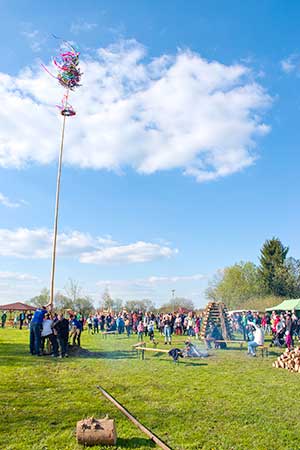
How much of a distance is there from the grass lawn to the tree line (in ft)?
146

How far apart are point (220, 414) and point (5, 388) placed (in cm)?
545

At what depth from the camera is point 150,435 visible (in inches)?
249

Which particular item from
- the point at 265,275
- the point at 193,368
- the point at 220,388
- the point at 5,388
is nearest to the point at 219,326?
the point at 193,368

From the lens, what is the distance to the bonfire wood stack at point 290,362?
13384mm

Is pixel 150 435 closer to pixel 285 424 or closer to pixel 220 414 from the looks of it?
pixel 220 414

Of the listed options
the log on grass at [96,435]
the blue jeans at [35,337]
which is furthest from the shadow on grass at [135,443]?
the blue jeans at [35,337]

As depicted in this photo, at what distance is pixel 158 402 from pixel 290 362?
279 inches

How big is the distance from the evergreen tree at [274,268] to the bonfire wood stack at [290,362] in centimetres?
4921

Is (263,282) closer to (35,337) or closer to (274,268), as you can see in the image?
(274,268)

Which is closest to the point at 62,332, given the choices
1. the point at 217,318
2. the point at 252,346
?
the point at 252,346

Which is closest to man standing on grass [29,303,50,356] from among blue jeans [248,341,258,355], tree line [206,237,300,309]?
blue jeans [248,341,258,355]

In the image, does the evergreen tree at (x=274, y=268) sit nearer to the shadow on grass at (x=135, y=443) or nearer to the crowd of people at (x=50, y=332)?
the crowd of people at (x=50, y=332)

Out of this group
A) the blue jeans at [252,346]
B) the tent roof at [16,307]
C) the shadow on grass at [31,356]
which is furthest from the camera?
the tent roof at [16,307]

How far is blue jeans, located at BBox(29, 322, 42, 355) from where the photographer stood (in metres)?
15.5
